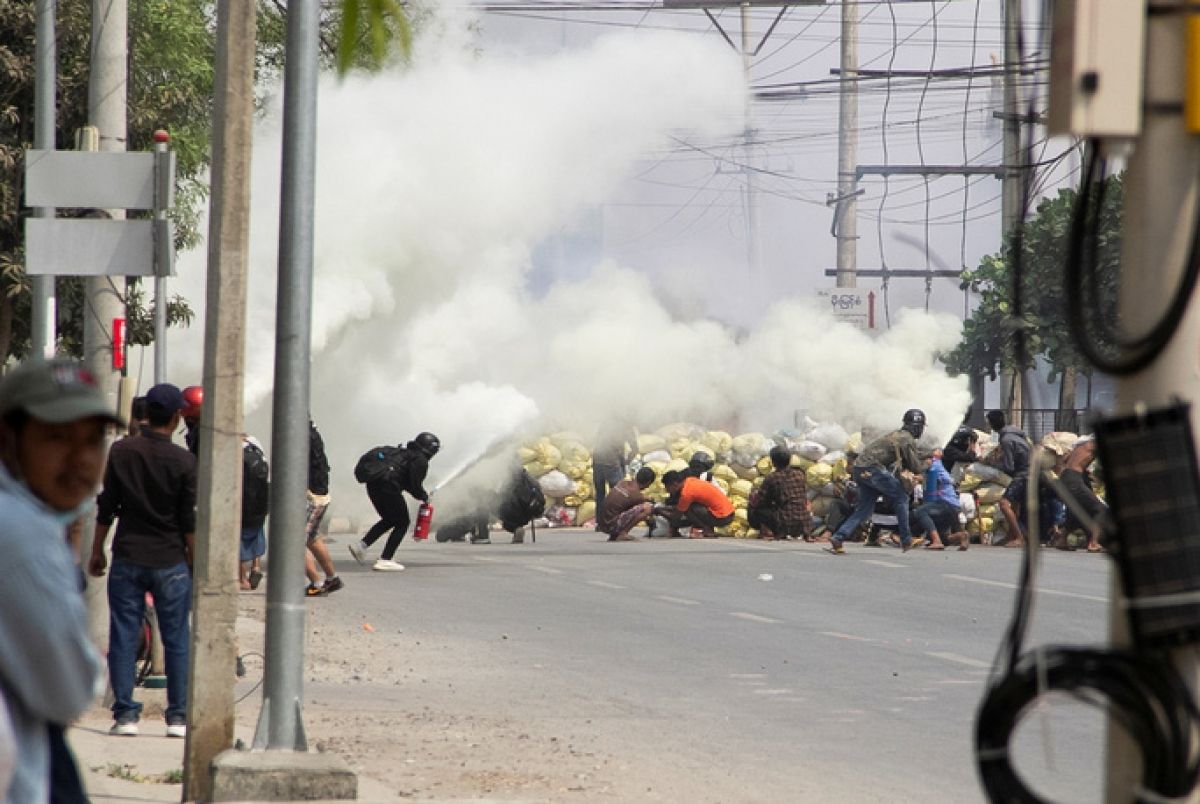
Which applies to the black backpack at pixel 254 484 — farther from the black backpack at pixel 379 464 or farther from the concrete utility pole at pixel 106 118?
the black backpack at pixel 379 464

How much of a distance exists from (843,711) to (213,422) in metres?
4.38

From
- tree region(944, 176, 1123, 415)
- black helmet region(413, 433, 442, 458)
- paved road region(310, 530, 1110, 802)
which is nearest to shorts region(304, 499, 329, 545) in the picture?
paved road region(310, 530, 1110, 802)

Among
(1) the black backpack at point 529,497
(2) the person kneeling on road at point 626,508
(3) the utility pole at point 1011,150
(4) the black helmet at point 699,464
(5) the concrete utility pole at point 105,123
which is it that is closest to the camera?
(3) the utility pole at point 1011,150

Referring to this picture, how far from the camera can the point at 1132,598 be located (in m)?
3.46

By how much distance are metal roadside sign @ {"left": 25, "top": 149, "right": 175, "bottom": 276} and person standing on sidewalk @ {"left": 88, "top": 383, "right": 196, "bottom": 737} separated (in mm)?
1316

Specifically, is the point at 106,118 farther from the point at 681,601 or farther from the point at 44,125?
the point at 681,601

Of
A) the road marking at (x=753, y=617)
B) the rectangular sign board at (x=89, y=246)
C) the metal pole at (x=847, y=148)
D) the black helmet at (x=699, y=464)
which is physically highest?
the metal pole at (x=847, y=148)

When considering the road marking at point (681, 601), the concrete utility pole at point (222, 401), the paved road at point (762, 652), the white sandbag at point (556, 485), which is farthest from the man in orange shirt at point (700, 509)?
the concrete utility pole at point (222, 401)

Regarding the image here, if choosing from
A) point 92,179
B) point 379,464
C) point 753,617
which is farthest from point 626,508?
point 92,179

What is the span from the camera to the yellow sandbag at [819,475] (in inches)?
1115

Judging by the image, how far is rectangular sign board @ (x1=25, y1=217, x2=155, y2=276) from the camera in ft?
34.0

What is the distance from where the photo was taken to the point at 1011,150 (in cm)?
2831

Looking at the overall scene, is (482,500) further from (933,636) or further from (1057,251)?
(1057,251)

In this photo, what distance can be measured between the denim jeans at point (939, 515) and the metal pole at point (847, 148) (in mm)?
14801
